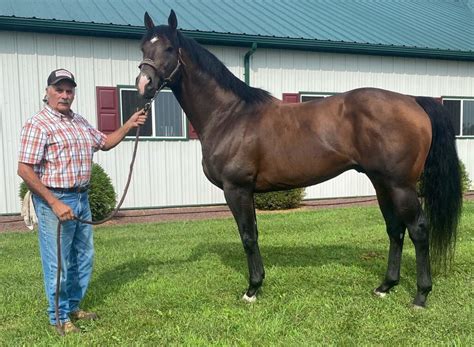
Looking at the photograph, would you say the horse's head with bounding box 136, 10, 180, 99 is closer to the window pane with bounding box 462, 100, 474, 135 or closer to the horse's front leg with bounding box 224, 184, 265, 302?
the horse's front leg with bounding box 224, 184, 265, 302

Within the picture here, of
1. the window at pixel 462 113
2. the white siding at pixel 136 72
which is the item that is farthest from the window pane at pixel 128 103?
the window at pixel 462 113

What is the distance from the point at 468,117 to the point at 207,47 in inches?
310

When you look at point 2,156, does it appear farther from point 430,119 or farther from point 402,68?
point 402,68

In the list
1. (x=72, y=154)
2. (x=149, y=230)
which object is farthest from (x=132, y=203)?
(x=72, y=154)

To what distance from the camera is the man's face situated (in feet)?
10.4

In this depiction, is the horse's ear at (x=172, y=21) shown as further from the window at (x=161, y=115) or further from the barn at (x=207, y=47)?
the window at (x=161, y=115)

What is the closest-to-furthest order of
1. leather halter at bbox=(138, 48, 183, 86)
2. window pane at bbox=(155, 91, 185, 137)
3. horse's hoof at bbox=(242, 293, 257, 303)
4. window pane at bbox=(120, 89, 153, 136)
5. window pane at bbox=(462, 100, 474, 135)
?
leather halter at bbox=(138, 48, 183, 86), horse's hoof at bbox=(242, 293, 257, 303), window pane at bbox=(120, 89, 153, 136), window pane at bbox=(155, 91, 185, 137), window pane at bbox=(462, 100, 474, 135)

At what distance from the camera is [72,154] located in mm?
3234

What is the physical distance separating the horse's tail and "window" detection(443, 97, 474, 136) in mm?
9186

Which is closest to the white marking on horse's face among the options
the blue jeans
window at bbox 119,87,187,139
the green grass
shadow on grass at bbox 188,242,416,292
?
the blue jeans

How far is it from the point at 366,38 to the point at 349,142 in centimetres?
843

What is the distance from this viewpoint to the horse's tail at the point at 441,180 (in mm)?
3812

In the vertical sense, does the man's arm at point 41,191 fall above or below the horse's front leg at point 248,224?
above

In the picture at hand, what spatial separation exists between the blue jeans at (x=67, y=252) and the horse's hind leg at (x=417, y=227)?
2677mm
